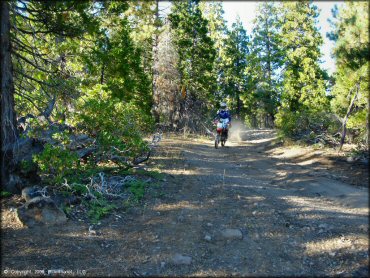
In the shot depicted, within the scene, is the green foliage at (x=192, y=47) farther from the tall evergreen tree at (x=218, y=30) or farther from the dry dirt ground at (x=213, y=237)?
the dry dirt ground at (x=213, y=237)

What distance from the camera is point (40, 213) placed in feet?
21.7

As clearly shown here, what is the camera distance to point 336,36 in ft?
35.1

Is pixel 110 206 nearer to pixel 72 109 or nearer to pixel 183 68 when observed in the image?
pixel 72 109

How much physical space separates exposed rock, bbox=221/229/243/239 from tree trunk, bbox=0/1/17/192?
501 cm

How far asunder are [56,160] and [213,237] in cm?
399

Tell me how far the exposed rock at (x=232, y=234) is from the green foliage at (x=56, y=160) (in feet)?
12.8

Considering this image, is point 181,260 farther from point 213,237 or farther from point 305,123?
point 305,123

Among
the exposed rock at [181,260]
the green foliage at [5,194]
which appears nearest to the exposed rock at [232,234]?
the exposed rock at [181,260]

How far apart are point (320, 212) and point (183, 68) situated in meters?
21.4

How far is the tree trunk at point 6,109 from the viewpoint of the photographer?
7.24m

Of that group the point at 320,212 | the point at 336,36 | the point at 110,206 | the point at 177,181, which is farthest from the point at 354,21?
the point at 110,206

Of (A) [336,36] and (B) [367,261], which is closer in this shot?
(B) [367,261]

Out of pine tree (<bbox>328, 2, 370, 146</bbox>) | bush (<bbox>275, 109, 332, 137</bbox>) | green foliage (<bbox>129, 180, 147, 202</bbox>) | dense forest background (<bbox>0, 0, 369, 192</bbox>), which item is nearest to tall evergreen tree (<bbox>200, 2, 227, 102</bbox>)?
dense forest background (<bbox>0, 0, 369, 192</bbox>)

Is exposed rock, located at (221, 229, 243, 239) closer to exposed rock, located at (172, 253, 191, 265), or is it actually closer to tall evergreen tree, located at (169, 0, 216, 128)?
→ exposed rock, located at (172, 253, 191, 265)
